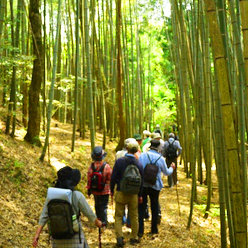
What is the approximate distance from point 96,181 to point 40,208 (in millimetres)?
1383

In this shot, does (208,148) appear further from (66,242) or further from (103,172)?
(66,242)

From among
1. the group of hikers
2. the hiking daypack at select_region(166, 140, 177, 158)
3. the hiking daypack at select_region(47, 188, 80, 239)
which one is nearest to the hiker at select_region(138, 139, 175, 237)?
the group of hikers

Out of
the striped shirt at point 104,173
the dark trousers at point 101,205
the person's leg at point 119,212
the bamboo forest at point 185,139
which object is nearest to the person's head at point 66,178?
the bamboo forest at point 185,139

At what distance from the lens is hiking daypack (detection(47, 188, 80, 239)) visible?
268 cm

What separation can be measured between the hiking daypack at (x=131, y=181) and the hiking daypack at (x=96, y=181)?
0.40 meters

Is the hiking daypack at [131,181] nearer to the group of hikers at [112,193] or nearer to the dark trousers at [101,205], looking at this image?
the group of hikers at [112,193]

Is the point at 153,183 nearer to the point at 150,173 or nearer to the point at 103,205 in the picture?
the point at 150,173

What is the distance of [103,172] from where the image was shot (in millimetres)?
4395

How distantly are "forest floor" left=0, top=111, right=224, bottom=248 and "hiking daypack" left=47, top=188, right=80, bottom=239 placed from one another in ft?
5.20

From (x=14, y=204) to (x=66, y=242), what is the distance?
2.47 meters

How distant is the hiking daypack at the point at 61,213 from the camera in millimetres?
2684

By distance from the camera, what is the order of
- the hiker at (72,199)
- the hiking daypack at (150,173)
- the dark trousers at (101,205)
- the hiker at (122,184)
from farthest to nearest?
the dark trousers at (101,205), the hiking daypack at (150,173), the hiker at (122,184), the hiker at (72,199)

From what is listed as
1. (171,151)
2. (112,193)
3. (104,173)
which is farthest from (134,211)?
(171,151)

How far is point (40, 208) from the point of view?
5.29 m
